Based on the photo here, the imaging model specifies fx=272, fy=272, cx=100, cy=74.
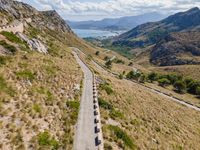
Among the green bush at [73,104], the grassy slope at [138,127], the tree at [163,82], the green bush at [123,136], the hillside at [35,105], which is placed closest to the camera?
the hillside at [35,105]

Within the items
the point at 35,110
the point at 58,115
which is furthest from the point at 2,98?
the point at 58,115

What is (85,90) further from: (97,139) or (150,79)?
(150,79)

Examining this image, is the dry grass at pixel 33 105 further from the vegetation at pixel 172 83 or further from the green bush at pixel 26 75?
the vegetation at pixel 172 83

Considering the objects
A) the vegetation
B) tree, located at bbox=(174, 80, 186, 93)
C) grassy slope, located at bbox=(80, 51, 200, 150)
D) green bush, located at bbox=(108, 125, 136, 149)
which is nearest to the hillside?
grassy slope, located at bbox=(80, 51, 200, 150)

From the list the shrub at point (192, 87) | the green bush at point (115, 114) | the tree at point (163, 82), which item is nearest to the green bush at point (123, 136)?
the green bush at point (115, 114)

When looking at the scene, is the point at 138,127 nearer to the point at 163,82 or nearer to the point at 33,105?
the point at 33,105

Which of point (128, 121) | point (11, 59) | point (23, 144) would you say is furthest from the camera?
point (11, 59)
